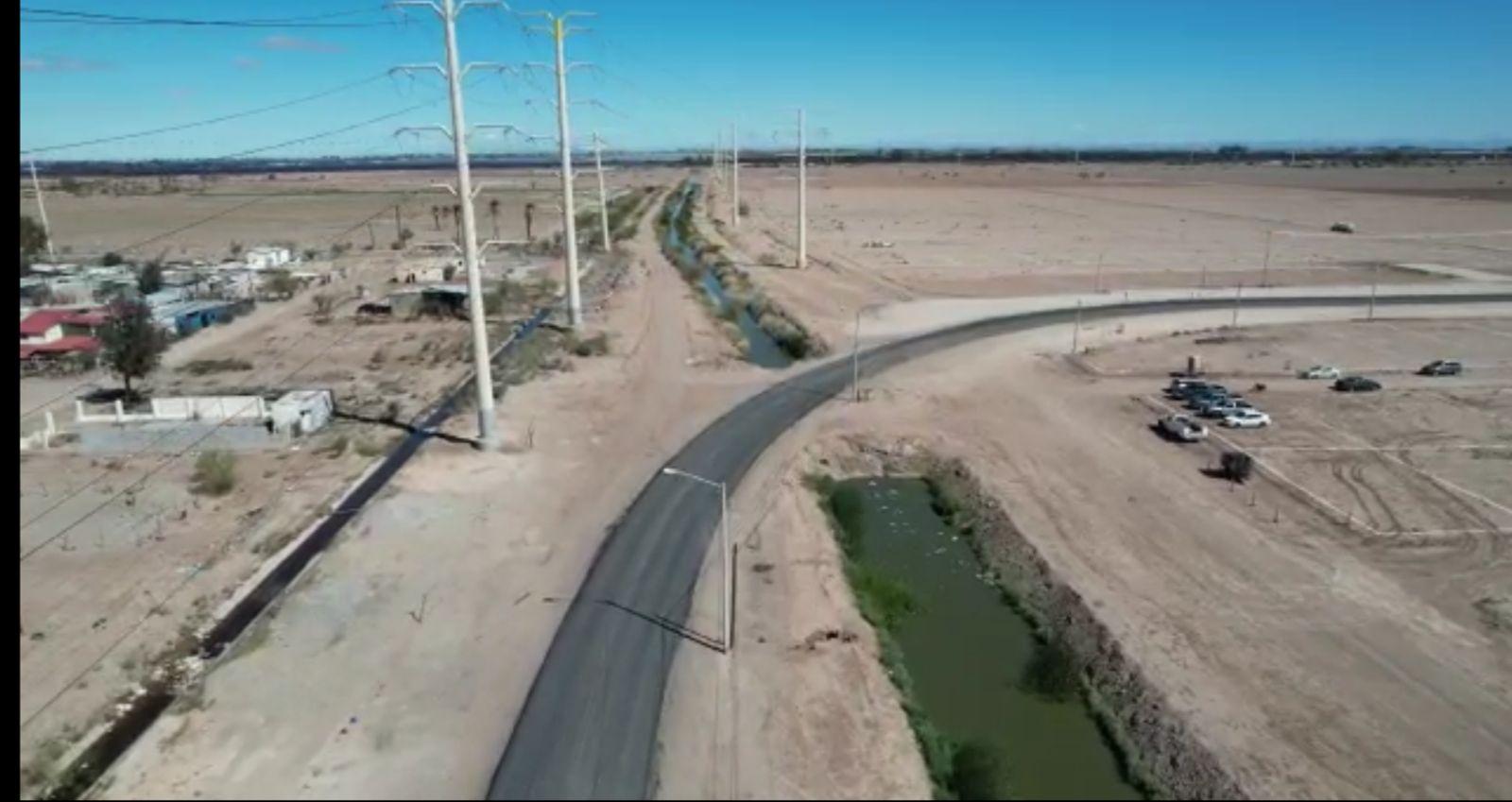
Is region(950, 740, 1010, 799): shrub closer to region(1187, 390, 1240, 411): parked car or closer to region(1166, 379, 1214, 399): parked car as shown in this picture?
region(1187, 390, 1240, 411): parked car

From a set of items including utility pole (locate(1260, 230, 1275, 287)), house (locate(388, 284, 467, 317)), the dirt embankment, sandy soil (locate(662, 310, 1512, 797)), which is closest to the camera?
the dirt embankment

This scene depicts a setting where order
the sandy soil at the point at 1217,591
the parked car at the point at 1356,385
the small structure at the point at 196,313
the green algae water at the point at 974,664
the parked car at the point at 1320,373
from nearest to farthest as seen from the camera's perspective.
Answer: the sandy soil at the point at 1217,591 → the green algae water at the point at 974,664 → the parked car at the point at 1356,385 → the parked car at the point at 1320,373 → the small structure at the point at 196,313

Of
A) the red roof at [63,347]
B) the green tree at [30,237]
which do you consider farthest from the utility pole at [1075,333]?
the green tree at [30,237]

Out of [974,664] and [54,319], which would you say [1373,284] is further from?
[54,319]

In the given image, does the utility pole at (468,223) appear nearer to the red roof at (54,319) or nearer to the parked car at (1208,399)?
the red roof at (54,319)

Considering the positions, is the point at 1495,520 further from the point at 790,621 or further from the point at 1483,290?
the point at 1483,290

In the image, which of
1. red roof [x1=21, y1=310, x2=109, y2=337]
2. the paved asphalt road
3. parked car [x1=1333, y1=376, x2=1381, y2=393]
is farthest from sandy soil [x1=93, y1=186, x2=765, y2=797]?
parked car [x1=1333, y1=376, x2=1381, y2=393]

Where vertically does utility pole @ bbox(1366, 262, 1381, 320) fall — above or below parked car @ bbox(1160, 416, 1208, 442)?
above
